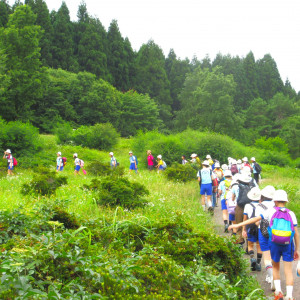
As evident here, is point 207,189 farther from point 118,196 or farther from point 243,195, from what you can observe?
point 243,195

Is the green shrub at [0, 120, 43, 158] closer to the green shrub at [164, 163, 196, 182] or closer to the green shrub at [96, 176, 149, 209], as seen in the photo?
the green shrub at [164, 163, 196, 182]

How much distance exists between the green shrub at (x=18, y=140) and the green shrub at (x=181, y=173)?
13.3 m

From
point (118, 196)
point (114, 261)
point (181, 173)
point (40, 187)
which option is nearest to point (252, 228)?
point (114, 261)

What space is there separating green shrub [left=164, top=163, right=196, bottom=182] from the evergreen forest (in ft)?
62.7

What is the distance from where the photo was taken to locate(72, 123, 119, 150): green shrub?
121 feet

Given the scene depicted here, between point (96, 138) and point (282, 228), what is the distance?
3305cm

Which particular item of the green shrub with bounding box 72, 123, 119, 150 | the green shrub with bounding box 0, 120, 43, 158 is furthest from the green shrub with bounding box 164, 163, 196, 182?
the green shrub with bounding box 72, 123, 119, 150

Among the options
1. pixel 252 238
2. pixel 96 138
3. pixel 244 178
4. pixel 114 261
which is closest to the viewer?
pixel 114 261

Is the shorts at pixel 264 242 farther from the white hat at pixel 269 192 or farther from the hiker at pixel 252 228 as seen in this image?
A: the white hat at pixel 269 192

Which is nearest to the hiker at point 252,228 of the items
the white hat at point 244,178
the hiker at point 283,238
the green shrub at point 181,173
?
the white hat at point 244,178

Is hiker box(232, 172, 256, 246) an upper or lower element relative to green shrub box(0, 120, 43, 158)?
lower

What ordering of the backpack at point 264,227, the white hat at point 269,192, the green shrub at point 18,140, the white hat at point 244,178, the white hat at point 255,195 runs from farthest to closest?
1. the green shrub at point 18,140
2. the white hat at point 244,178
3. the white hat at point 255,195
4. the white hat at point 269,192
5. the backpack at point 264,227

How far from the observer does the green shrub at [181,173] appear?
1672cm

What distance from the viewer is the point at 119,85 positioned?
231 ft
